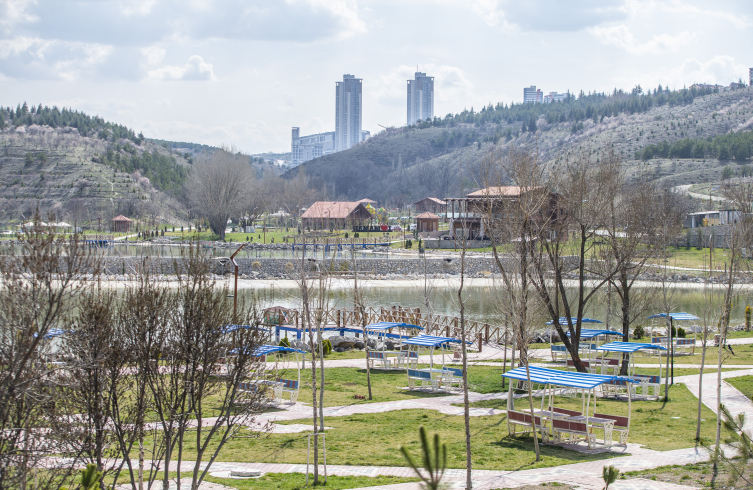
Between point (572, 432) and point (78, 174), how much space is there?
119 meters

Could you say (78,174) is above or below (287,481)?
above

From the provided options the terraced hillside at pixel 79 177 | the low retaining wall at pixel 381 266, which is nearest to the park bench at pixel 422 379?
the low retaining wall at pixel 381 266

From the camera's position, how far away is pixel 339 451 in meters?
11.1

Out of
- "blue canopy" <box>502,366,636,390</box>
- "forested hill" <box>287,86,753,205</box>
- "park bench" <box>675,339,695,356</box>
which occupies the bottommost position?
"park bench" <box>675,339,695,356</box>

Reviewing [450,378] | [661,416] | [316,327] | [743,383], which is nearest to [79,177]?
[450,378]

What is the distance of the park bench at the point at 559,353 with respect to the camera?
21.5 meters

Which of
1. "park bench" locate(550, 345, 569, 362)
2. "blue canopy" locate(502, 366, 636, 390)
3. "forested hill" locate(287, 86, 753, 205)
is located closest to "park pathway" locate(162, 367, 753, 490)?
"blue canopy" locate(502, 366, 636, 390)

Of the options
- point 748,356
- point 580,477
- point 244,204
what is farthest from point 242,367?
point 244,204

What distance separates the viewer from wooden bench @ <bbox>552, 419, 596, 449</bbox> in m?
11.4

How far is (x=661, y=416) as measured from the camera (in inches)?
546

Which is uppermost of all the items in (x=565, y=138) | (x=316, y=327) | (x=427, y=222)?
(x=565, y=138)

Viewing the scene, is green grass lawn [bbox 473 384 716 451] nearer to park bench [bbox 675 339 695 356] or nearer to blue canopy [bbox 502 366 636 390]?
blue canopy [bbox 502 366 636 390]

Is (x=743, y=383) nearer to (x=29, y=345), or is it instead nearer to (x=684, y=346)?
(x=684, y=346)

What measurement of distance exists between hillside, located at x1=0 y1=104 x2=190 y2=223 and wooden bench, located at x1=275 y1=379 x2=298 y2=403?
82.7 meters
